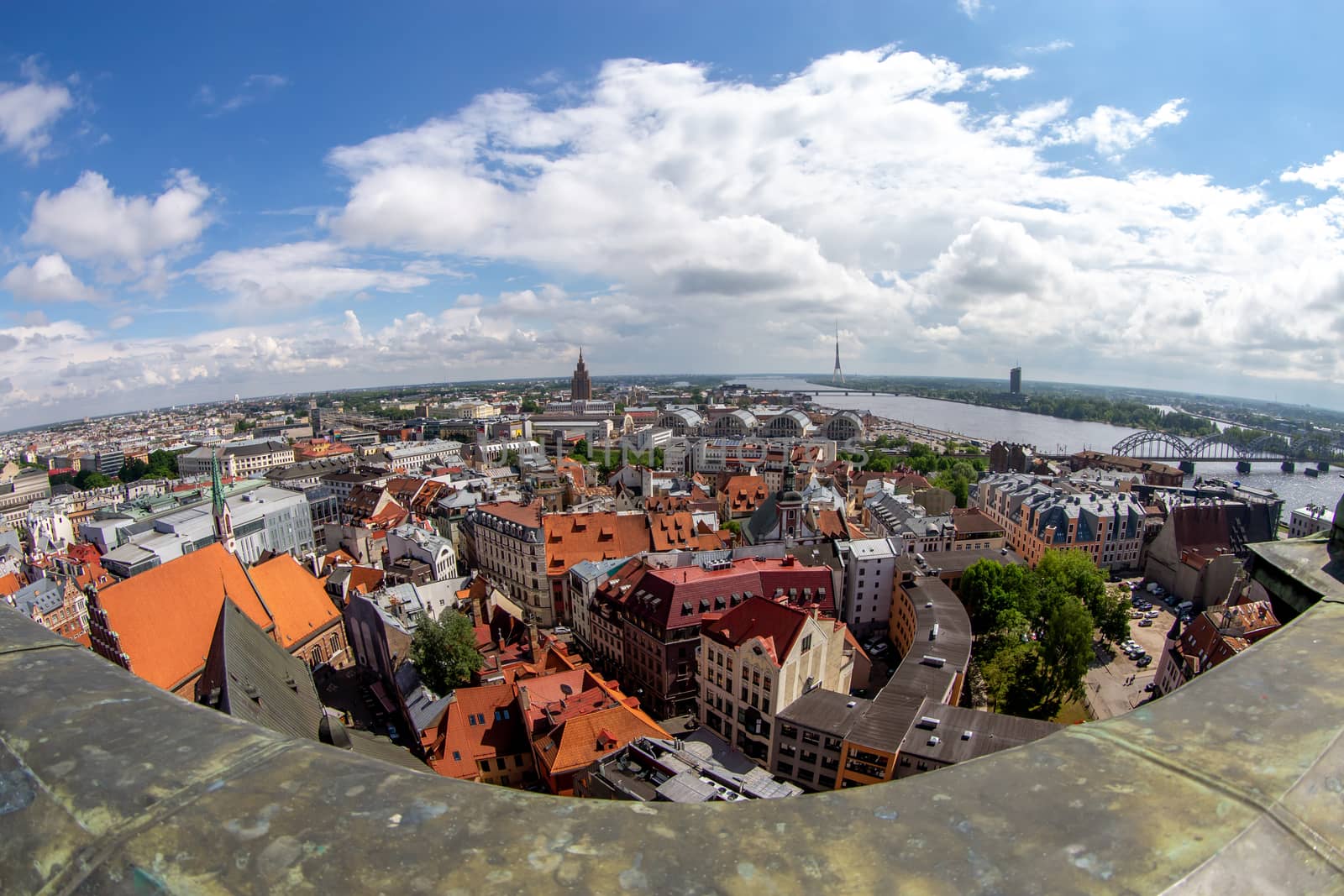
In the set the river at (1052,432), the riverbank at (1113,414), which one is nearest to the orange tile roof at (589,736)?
the river at (1052,432)

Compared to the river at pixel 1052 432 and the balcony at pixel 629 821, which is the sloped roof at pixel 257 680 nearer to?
the balcony at pixel 629 821

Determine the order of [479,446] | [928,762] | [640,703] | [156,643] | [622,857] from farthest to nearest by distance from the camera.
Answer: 1. [479,446]
2. [640,703]
3. [156,643]
4. [928,762]
5. [622,857]

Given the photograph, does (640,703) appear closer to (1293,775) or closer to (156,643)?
(156,643)

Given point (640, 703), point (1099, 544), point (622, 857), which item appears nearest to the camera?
point (622, 857)

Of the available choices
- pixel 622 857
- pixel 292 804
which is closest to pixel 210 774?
pixel 292 804

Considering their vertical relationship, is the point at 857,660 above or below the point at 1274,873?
below

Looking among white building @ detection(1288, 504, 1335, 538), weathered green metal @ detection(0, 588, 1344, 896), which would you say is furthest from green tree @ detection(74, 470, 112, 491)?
white building @ detection(1288, 504, 1335, 538)

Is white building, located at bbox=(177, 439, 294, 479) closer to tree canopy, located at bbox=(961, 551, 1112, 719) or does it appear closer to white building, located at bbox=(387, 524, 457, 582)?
white building, located at bbox=(387, 524, 457, 582)
